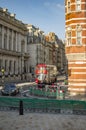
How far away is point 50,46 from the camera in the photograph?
14538cm

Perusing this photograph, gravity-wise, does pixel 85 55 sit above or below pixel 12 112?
above

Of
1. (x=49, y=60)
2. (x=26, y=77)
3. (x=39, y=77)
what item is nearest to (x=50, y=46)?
(x=49, y=60)

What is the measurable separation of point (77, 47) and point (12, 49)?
2332 inches

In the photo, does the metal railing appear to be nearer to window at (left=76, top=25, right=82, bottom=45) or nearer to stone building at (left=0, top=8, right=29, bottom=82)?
window at (left=76, top=25, right=82, bottom=45)

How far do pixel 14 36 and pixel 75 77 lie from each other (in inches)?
2467

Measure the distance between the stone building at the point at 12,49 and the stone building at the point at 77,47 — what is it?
151 feet

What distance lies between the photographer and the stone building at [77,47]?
122ft

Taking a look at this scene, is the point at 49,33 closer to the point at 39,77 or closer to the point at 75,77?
the point at 39,77

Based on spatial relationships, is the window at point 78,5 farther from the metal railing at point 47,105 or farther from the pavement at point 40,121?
the pavement at point 40,121

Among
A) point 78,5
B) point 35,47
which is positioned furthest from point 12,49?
point 78,5

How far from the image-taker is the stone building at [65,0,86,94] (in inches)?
1467

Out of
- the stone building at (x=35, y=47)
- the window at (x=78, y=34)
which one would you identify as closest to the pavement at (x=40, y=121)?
the window at (x=78, y=34)

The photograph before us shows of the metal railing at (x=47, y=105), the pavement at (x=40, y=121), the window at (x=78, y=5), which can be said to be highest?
the window at (x=78, y=5)

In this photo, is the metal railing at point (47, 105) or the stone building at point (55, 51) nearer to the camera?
the metal railing at point (47, 105)
